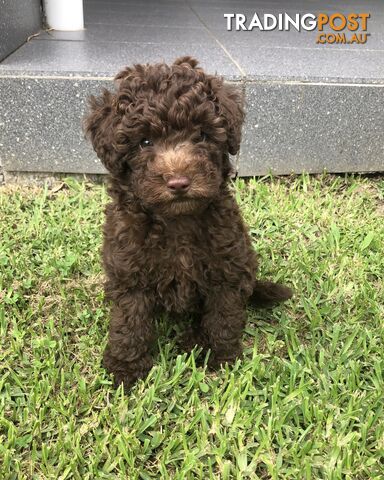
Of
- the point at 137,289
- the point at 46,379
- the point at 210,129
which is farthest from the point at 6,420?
the point at 210,129

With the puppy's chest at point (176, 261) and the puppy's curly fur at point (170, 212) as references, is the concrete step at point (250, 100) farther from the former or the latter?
the puppy's chest at point (176, 261)

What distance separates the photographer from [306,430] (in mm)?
2283

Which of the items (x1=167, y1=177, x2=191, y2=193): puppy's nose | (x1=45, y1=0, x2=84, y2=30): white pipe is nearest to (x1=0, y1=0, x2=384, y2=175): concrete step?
(x1=45, y1=0, x2=84, y2=30): white pipe

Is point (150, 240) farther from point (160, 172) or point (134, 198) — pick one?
point (160, 172)

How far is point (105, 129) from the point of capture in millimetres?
2186

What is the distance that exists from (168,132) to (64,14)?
11.5 ft

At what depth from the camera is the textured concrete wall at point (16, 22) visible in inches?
159

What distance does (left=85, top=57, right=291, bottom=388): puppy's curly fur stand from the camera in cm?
209

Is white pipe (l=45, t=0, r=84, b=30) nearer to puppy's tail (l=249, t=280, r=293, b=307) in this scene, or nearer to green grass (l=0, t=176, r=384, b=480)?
green grass (l=0, t=176, r=384, b=480)

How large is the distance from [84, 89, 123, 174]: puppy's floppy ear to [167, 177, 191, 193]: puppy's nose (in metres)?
0.30

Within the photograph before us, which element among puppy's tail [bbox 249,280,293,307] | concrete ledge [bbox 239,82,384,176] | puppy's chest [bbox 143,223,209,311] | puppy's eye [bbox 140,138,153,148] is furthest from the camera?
concrete ledge [bbox 239,82,384,176]

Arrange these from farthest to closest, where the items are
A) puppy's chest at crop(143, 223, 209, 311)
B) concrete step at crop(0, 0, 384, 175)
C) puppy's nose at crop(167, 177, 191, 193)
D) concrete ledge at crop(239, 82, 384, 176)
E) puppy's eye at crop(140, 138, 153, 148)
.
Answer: concrete ledge at crop(239, 82, 384, 176), concrete step at crop(0, 0, 384, 175), puppy's chest at crop(143, 223, 209, 311), puppy's eye at crop(140, 138, 153, 148), puppy's nose at crop(167, 177, 191, 193)

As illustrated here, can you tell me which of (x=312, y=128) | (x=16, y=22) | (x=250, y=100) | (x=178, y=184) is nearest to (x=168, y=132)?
(x=178, y=184)

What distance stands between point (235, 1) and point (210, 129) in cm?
610
